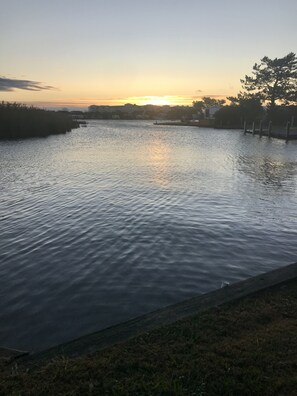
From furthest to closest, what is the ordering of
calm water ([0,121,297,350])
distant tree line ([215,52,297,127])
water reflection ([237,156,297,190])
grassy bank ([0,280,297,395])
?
distant tree line ([215,52,297,127]) < water reflection ([237,156,297,190]) < calm water ([0,121,297,350]) < grassy bank ([0,280,297,395])

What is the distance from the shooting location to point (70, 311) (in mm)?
8227

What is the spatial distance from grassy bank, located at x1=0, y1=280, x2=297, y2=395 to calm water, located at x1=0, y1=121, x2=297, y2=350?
2132mm

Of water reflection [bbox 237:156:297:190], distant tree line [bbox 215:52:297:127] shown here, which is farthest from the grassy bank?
distant tree line [bbox 215:52:297:127]

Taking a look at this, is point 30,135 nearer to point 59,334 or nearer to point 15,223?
point 15,223

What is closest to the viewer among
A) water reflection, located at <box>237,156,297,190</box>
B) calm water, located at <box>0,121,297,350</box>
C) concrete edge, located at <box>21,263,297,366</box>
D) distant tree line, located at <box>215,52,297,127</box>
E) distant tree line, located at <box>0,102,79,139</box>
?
concrete edge, located at <box>21,263,297,366</box>

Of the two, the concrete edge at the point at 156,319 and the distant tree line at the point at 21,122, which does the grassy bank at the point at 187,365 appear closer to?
the concrete edge at the point at 156,319

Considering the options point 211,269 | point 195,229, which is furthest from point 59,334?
point 195,229

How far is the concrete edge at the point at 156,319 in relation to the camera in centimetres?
572

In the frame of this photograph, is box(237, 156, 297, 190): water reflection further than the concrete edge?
Yes

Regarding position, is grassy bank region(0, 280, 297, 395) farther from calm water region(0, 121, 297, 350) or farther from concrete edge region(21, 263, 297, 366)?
calm water region(0, 121, 297, 350)

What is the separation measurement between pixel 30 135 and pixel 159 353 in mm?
56864

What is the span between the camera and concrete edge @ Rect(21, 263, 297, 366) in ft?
18.8

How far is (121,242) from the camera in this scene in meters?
12.7

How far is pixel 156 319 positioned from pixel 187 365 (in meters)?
1.61
